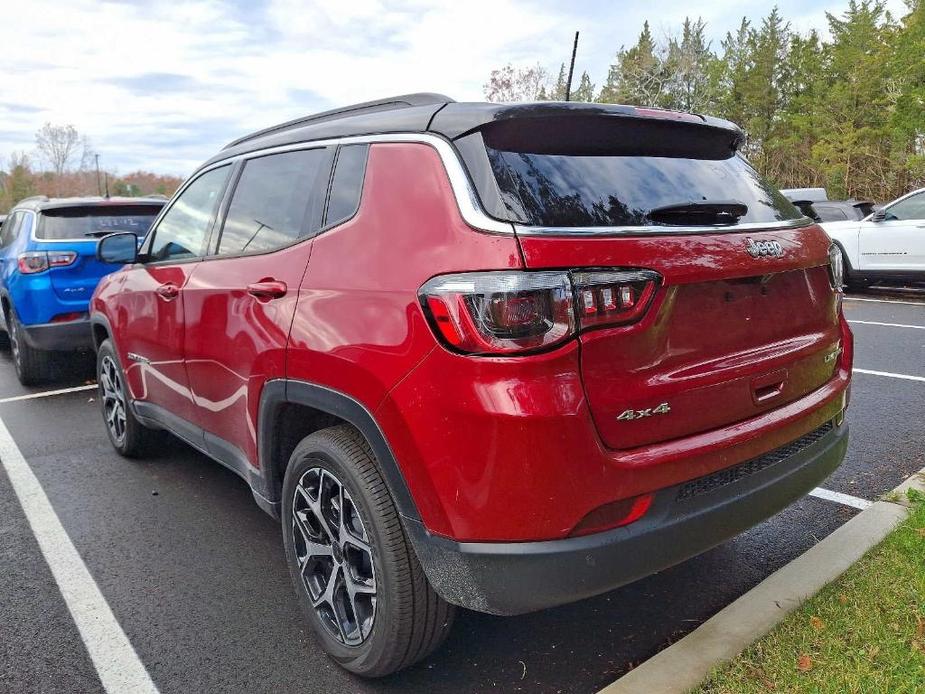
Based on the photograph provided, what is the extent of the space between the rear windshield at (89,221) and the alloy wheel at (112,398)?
84.2 inches

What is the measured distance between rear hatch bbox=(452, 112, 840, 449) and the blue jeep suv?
5.44 m

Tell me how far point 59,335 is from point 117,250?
303 cm

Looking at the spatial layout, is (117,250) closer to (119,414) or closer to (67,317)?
(119,414)

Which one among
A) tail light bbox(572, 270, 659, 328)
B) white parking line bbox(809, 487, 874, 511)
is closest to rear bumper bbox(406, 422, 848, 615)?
tail light bbox(572, 270, 659, 328)

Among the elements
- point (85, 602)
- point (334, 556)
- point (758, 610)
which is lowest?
point (85, 602)

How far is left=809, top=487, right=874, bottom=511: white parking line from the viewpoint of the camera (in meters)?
3.67

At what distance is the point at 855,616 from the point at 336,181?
2303 millimetres

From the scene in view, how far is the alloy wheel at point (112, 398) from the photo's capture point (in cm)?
473

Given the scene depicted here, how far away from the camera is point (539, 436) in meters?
1.89

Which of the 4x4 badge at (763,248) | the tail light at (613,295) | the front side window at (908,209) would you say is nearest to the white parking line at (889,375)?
the 4x4 badge at (763,248)

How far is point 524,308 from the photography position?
1.91 meters

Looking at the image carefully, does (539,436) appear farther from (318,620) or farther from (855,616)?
(855,616)

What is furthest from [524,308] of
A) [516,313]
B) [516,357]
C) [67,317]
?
[67,317]

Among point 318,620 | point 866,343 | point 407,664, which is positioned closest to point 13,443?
point 318,620
